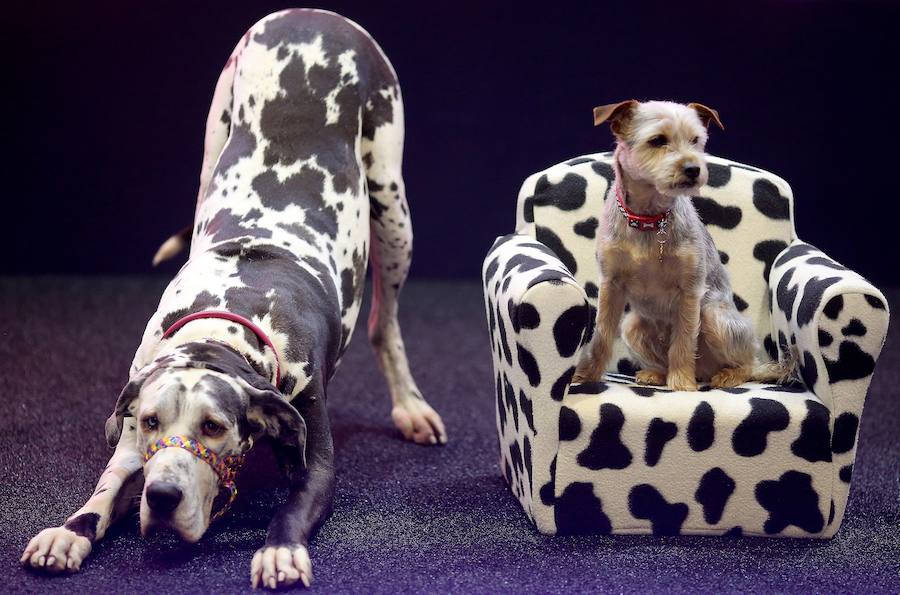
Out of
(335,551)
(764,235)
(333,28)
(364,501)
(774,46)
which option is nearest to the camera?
(335,551)

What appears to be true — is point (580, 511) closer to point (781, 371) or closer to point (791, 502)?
point (791, 502)

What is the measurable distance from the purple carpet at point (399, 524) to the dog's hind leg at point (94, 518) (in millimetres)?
41

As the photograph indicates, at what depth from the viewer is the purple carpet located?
2287 millimetres

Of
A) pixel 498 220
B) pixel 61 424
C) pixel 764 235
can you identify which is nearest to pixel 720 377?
pixel 764 235

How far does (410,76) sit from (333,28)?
8.40ft

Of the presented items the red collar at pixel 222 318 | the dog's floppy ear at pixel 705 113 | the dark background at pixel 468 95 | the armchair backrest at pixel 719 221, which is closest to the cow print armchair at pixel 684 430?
the armchair backrest at pixel 719 221

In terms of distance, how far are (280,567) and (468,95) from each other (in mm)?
4069

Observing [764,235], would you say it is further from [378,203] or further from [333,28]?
[333,28]

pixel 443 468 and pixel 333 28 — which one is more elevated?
pixel 333 28

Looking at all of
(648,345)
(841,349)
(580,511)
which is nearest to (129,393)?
(580,511)

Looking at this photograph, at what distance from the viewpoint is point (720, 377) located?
9.18 ft

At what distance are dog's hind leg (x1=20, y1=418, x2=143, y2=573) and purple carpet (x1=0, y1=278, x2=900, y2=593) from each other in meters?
0.04

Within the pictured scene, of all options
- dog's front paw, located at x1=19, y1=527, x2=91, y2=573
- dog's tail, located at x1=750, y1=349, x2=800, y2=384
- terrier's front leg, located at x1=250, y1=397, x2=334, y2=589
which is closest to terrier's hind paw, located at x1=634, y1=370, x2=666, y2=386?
dog's tail, located at x1=750, y1=349, x2=800, y2=384

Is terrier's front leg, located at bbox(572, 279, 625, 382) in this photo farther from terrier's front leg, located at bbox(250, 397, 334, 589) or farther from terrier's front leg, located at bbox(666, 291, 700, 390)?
terrier's front leg, located at bbox(250, 397, 334, 589)
